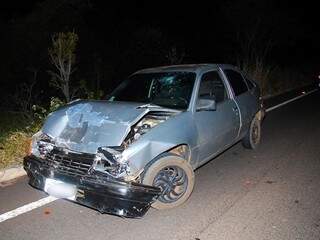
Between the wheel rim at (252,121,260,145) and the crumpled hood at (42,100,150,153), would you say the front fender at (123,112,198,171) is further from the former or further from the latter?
the wheel rim at (252,121,260,145)

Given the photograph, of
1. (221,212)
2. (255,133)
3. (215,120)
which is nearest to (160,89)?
(215,120)

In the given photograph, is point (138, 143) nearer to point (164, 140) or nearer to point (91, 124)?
point (164, 140)

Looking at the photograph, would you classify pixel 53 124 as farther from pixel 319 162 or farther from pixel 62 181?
pixel 319 162

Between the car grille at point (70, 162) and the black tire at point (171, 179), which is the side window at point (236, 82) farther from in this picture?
the car grille at point (70, 162)

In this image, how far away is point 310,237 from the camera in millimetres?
4316

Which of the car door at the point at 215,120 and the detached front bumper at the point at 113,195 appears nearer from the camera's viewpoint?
the detached front bumper at the point at 113,195

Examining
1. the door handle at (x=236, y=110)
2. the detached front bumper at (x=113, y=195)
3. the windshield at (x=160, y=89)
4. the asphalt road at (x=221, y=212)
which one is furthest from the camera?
the door handle at (x=236, y=110)

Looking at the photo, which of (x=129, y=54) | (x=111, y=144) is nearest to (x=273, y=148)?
(x=111, y=144)

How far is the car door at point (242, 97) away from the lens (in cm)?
699

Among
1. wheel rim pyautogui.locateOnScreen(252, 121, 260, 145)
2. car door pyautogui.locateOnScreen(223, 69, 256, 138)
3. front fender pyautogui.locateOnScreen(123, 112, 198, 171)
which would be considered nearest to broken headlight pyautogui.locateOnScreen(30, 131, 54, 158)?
front fender pyautogui.locateOnScreen(123, 112, 198, 171)

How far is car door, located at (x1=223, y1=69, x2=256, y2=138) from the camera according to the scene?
22.9 feet

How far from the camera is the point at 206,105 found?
18.8ft

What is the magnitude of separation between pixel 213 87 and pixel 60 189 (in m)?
2.99

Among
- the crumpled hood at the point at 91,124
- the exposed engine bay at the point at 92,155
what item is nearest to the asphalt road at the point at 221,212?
the exposed engine bay at the point at 92,155
